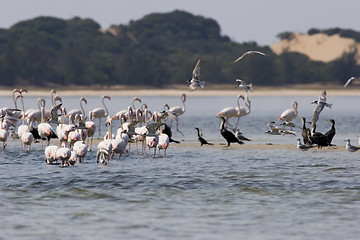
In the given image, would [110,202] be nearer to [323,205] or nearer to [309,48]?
[323,205]

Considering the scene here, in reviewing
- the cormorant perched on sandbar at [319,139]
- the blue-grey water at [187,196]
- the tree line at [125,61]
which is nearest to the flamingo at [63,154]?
the blue-grey water at [187,196]

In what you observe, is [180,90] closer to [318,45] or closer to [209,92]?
[209,92]

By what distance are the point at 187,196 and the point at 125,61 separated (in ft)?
287

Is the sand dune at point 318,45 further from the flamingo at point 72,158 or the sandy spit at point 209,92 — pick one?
the flamingo at point 72,158

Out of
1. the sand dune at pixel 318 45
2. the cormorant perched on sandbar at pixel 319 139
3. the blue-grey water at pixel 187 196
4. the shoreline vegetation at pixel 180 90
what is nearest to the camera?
the blue-grey water at pixel 187 196

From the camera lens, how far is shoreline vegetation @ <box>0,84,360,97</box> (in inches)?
3477

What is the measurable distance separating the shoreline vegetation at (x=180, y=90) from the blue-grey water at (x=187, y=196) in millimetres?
67359

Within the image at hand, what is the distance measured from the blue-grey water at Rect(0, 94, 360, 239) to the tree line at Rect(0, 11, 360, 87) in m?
75.5

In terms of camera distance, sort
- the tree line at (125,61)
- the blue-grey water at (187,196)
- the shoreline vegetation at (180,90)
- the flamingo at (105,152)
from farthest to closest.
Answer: the tree line at (125,61)
the shoreline vegetation at (180,90)
the flamingo at (105,152)
the blue-grey water at (187,196)

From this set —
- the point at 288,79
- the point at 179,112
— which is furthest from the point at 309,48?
the point at 179,112

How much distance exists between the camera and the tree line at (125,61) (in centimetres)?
9594

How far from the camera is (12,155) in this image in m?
21.2

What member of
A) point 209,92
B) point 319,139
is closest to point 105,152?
point 319,139

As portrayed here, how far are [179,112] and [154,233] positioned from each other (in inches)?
719
